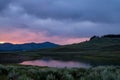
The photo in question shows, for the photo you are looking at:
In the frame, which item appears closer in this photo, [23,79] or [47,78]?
[23,79]

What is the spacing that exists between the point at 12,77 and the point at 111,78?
382cm

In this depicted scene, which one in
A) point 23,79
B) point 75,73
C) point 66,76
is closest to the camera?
point 23,79

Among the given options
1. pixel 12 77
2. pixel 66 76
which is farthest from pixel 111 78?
pixel 12 77

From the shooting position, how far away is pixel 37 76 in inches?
471

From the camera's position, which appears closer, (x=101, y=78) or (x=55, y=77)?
(x=101, y=78)

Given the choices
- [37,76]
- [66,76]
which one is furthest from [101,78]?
[37,76]

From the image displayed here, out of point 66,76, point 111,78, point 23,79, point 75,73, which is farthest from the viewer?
point 75,73

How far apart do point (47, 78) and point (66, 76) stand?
865 millimetres

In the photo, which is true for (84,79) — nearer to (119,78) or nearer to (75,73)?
(119,78)

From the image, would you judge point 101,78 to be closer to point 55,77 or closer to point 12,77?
point 55,77

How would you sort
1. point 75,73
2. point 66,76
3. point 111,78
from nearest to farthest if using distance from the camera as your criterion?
point 111,78
point 66,76
point 75,73

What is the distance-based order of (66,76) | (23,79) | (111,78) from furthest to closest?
(66,76) → (111,78) → (23,79)

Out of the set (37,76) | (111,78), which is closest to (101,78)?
(111,78)

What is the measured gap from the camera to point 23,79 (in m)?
10.2
